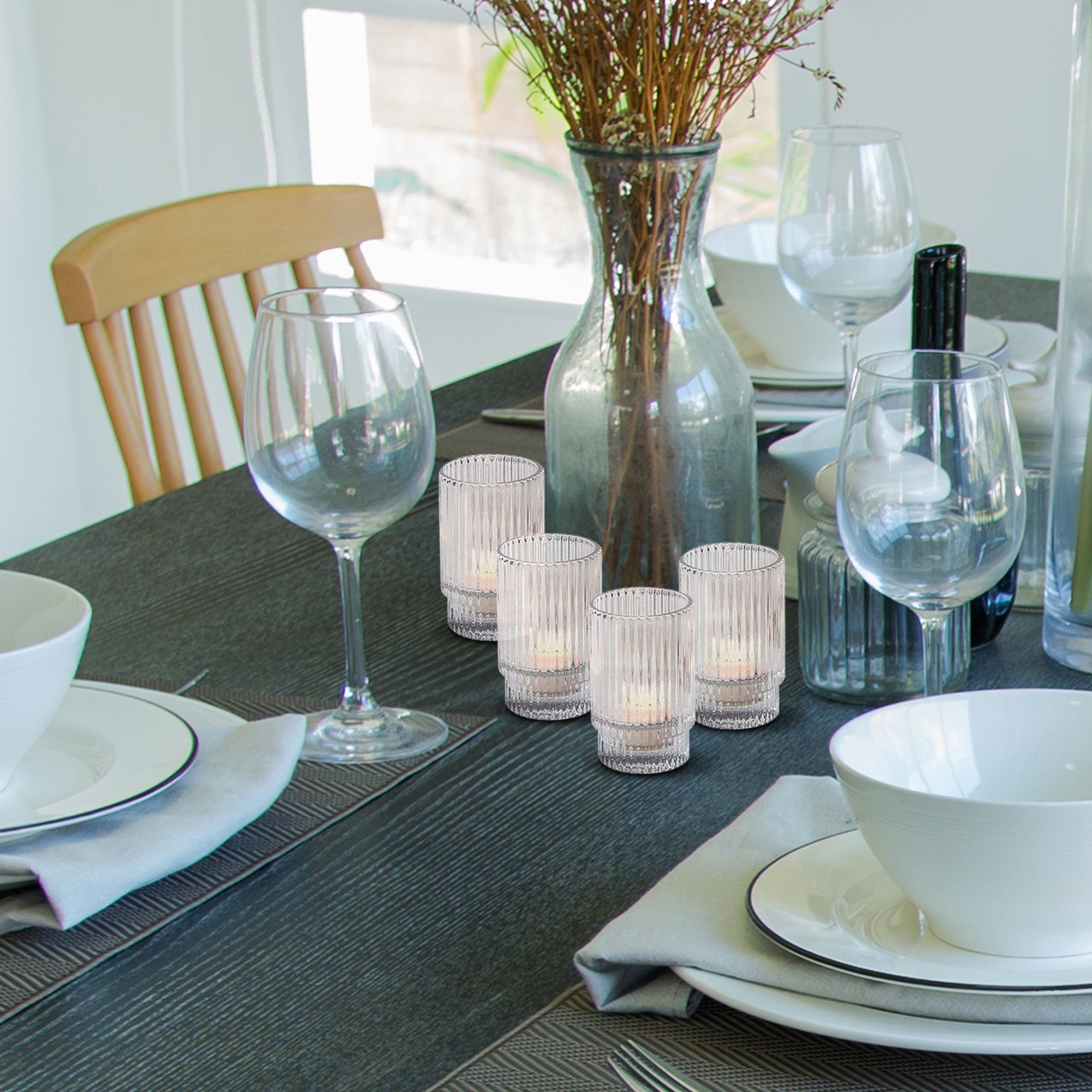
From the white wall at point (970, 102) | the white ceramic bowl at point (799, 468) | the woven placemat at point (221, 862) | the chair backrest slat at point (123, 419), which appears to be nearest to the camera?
the woven placemat at point (221, 862)

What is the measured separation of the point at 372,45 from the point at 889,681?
8.22ft

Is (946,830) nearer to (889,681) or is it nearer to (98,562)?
(889,681)

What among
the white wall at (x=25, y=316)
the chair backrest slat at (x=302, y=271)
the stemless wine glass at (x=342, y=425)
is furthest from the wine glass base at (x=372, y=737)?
the white wall at (x=25, y=316)

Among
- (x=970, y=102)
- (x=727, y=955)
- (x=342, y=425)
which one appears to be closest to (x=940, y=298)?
(x=342, y=425)

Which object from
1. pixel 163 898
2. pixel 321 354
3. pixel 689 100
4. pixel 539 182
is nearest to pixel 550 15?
pixel 689 100

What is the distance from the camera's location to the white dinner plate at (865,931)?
1.85 ft

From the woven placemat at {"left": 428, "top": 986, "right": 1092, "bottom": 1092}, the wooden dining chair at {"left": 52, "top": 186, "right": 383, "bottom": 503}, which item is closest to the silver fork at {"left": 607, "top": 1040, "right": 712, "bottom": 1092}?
the woven placemat at {"left": 428, "top": 986, "right": 1092, "bottom": 1092}

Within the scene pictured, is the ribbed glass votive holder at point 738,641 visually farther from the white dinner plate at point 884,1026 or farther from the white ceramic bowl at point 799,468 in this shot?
the white dinner plate at point 884,1026

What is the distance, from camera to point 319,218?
5.88 feet

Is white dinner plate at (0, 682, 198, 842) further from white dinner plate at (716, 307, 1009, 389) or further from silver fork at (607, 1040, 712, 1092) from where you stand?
white dinner plate at (716, 307, 1009, 389)

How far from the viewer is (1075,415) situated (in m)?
0.92

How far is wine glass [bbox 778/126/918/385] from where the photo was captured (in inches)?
48.6

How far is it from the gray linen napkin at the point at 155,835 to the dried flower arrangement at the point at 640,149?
26cm

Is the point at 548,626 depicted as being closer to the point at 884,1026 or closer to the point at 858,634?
the point at 858,634
